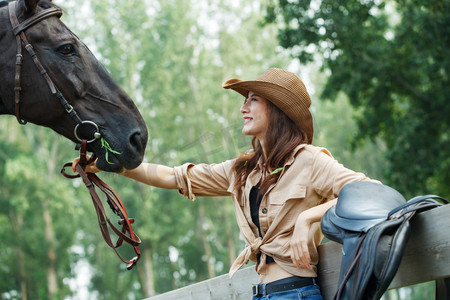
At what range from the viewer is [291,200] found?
8.64 feet

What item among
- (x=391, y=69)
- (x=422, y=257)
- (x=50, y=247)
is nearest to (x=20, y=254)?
(x=50, y=247)

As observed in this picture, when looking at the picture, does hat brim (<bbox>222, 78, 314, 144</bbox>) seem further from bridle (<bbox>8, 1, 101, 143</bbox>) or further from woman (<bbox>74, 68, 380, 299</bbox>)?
bridle (<bbox>8, 1, 101, 143</bbox>)

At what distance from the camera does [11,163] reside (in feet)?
75.2

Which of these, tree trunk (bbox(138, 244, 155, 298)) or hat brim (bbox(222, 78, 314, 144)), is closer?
hat brim (bbox(222, 78, 314, 144))

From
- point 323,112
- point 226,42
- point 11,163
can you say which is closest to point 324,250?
point 11,163

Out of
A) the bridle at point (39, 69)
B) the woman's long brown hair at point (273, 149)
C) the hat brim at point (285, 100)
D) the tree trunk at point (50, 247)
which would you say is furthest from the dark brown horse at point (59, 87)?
the tree trunk at point (50, 247)

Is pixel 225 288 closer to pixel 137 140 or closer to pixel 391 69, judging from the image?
pixel 137 140

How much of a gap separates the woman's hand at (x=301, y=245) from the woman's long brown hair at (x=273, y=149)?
1.21 ft

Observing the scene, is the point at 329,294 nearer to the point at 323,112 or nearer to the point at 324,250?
the point at 324,250

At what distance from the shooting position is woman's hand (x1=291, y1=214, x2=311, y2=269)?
2396 millimetres

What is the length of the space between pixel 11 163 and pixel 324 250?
22228 millimetres

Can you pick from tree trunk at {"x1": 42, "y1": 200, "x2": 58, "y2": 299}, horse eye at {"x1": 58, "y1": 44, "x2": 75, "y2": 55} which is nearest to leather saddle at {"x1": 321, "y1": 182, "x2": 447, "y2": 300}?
horse eye at {"x1": 58, "y1": 44, "x2": 75, "y2": 55}

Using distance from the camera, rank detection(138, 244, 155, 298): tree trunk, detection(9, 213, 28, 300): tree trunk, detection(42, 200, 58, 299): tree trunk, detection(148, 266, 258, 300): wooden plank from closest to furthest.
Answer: detection(148, 266, 258, 300): wooden plank
detection(42, 200, 58, 299): tree trunk
detection(138, 244, 155, 298): tree trunk
detection(9, 213, 28, 300): tree trunk

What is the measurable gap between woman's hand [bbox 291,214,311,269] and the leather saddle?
0.13 metres
